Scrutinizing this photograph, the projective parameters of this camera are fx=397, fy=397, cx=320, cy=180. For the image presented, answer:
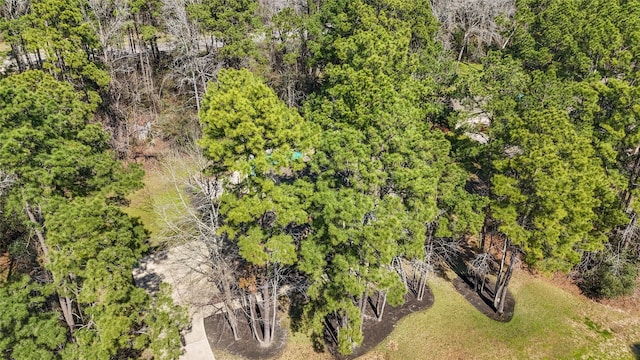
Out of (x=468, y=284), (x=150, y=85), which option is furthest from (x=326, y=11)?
(x=468, y=284)

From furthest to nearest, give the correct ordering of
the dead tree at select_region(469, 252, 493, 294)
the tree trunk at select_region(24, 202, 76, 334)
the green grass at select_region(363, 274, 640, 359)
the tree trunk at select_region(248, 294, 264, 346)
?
1. the dead tree at select_region(469, 252, 493, 294)
2. the green grass at select_region(363, 274, 640, 359)
3. the tree trunk at select_region(248, 294, 264, 346)
4. the tree trunk at select_region(24, 202, 76, 334)

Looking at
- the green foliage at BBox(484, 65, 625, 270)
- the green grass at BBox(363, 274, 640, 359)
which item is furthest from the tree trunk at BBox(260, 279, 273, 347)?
the green foliage at BBox(484, 65, 625, 270)

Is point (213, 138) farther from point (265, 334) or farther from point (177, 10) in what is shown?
point (177, 10)

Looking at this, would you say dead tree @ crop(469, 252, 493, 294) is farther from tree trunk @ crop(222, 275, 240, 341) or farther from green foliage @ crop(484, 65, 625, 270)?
tree trunk @ crop(222, 275, 240, 341)

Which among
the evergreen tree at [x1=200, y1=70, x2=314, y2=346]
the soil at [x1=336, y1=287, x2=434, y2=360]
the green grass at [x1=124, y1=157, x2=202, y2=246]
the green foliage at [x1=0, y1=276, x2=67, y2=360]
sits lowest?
the soil at [x1=336, y1=287, x2=434, y2=360]

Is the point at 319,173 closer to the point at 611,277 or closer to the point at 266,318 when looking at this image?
the point at 266,318
